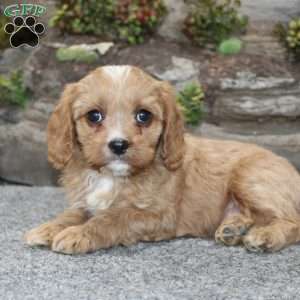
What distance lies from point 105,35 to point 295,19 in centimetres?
217

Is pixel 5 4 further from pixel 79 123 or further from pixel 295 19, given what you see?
pixel 79 123

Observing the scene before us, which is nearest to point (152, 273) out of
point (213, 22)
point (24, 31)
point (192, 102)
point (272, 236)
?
point (272, 236)

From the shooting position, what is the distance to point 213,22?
296 inches

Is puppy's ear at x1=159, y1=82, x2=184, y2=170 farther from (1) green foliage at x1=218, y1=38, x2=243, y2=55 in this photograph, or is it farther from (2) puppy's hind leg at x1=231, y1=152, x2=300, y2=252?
(1) green foliage at x1=218, y1=38, x2=243, y2=55

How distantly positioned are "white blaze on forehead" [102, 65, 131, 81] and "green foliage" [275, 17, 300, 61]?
317cm

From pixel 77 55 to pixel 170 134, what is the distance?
10.4 ft

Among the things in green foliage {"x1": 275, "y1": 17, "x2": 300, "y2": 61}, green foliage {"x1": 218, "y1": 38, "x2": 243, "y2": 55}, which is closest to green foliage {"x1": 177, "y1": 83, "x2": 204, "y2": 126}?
green foliage {"x1": 218, "y1": 38, "x2": 243, "y2": 55}

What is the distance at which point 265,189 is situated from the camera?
5031mm

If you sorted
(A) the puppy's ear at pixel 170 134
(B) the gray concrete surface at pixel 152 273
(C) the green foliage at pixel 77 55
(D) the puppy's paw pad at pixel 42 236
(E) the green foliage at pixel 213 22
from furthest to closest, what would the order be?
(C) the green foliage at pixel 77 55
(E) the green foliage at pixel 213 22
(A) the puppy's ear at pixel 170 134
(D) the puppy's paw pad at pixel 42 236
(B) the gray concrete surface at pixel 152 273

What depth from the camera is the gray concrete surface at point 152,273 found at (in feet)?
12.5

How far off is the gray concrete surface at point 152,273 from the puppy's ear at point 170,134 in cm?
62

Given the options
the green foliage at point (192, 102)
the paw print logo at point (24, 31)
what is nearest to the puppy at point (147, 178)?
the green foliage at point (192, 102)

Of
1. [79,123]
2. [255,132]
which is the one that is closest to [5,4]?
[255,132]

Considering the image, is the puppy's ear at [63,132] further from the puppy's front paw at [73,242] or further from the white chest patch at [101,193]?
the puppy's front paw at [73,242]
